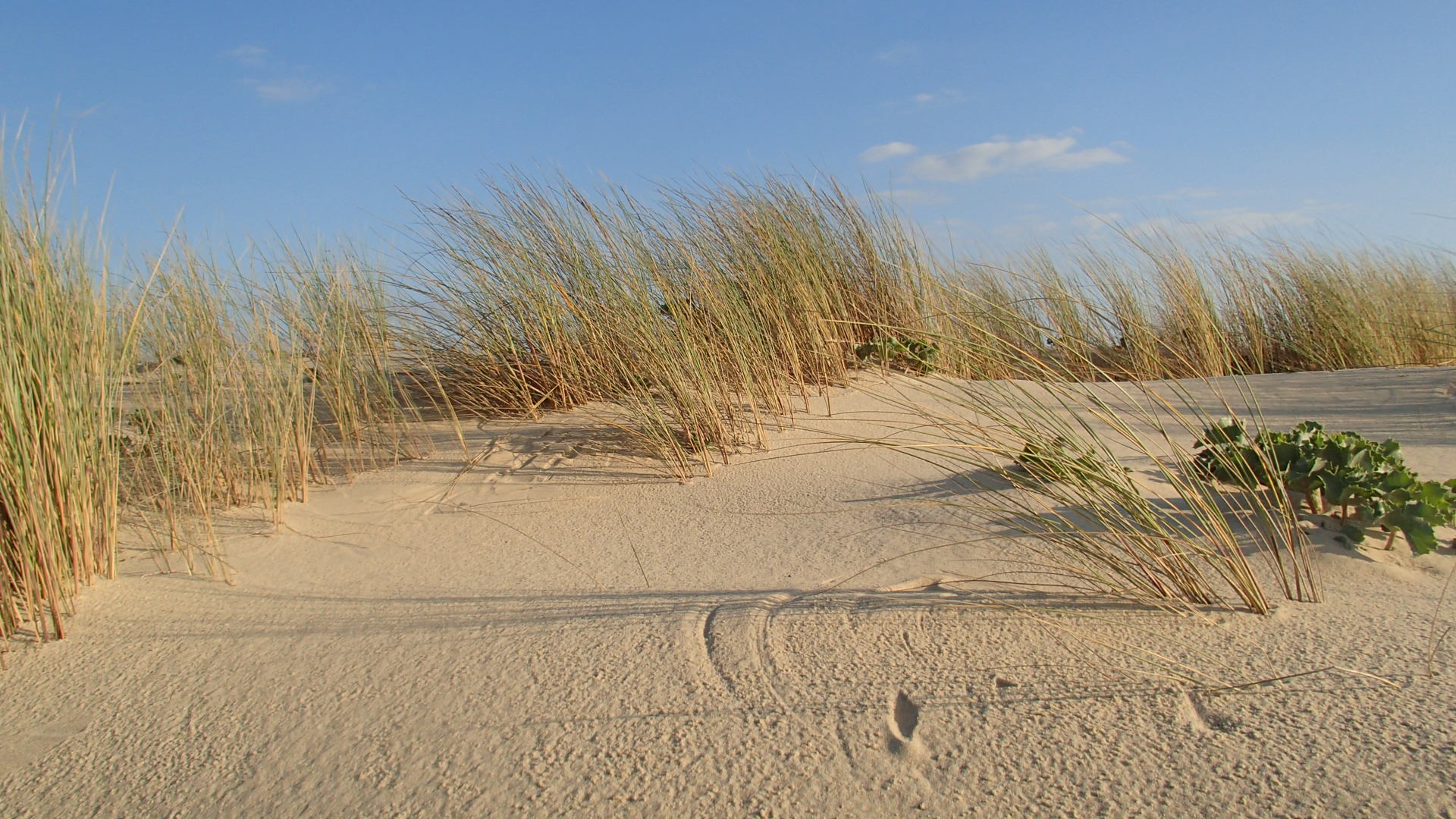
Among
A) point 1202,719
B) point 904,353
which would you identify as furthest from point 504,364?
point 1202,719

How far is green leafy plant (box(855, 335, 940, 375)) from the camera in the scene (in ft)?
14.8

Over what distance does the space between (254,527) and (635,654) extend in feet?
Result: 5.89

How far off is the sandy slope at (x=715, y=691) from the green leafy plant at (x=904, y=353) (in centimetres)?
192

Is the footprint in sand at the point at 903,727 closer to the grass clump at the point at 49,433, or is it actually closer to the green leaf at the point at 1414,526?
the green leaf at the point at 1414,526

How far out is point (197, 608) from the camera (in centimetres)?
235

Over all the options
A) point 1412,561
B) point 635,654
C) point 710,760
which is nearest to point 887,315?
point 1412,561

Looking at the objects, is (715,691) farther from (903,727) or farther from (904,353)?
(904,353)

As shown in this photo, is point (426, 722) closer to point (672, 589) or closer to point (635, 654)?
point (635, 654)

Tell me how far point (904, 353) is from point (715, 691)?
312 cm

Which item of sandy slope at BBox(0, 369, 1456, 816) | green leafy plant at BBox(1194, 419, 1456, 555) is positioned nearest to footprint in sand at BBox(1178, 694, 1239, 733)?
sandy slope at BBox(0, 369, 1456, 816)

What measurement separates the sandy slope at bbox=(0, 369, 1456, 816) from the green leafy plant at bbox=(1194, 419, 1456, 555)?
3.8 inches

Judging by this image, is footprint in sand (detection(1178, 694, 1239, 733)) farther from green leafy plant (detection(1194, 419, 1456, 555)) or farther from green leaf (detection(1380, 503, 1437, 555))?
green leaf (detection(1380, 503, 1437, 555))

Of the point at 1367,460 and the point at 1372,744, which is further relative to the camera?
the point at 1367,460

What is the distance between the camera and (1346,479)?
2.20 meters
